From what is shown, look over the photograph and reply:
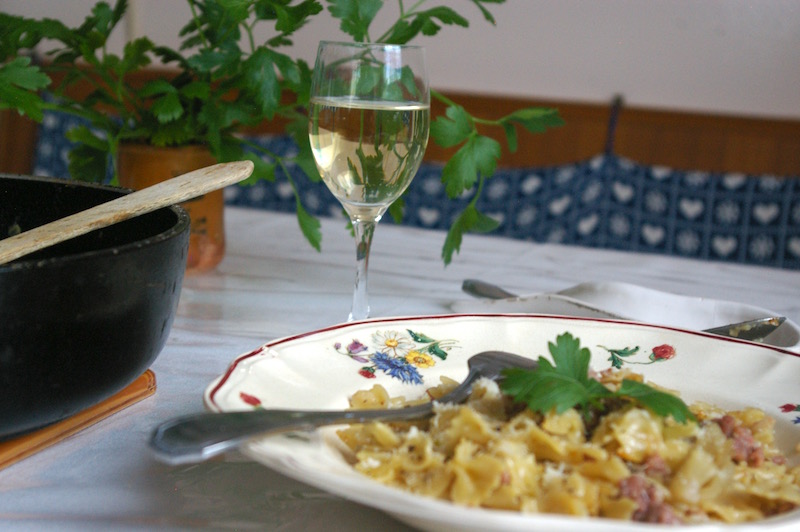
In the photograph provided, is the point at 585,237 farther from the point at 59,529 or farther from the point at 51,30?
the point at 59,529

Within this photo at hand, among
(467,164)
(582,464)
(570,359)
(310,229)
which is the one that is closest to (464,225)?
(467,164)

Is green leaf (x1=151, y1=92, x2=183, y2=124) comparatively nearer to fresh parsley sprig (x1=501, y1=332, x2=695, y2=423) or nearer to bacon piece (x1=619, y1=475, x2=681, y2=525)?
fresh parsley sprig (x1=501, y1=332, x2=695, y2=423)

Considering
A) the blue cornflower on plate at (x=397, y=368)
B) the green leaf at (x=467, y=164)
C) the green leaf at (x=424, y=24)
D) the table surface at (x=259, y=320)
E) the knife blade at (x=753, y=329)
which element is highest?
the green leaf at (x=424, y=24)

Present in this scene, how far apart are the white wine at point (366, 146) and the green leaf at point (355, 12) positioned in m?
0.16

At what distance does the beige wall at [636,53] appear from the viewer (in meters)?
3.40

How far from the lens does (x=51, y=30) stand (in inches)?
44.1

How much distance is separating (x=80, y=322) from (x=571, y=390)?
35cm

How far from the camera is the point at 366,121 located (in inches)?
36.0

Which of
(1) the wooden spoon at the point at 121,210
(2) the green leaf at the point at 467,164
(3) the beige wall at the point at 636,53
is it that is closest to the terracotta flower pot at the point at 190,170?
(2) the green leaf at the point at 467,164

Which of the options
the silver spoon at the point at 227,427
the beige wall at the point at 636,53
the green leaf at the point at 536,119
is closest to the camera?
the silver spoon at the point at 227,427

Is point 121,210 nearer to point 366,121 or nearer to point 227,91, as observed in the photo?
point 366,121

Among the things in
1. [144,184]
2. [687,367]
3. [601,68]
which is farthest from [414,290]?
[601,68]

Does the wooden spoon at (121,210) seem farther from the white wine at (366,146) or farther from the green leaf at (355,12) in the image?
the green leaf at (355,12)

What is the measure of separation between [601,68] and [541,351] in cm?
297
